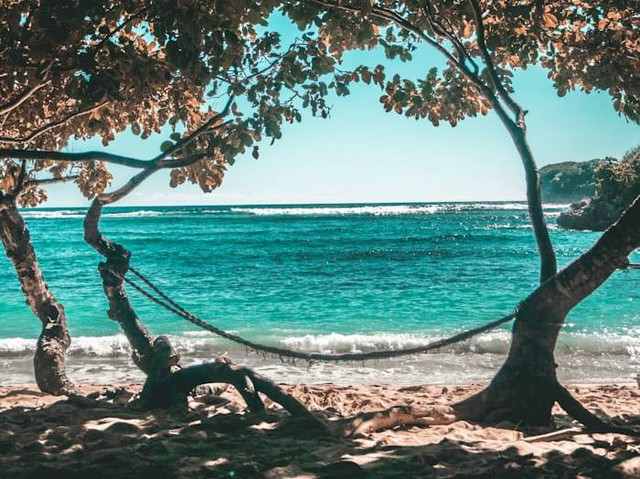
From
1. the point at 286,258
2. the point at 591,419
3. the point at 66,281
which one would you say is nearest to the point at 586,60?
the point at 591,419

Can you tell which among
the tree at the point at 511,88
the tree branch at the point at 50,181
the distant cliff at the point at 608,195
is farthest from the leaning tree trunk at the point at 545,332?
the distant cliff at the point at 608,195

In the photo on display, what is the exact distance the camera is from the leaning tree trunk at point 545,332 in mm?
4680

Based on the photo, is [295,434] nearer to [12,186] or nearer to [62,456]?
[62,456]

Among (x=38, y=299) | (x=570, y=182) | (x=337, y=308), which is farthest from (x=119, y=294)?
(x=570, y=182)

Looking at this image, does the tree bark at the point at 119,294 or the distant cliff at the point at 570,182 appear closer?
the tree bark at the point at 119,294

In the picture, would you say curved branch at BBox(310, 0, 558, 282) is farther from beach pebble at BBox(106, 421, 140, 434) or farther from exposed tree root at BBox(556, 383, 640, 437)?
beach pebble at BBox(106, 421, 140, 434)

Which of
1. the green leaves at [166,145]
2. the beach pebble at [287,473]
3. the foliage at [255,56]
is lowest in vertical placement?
the beach pebble at [287,473]

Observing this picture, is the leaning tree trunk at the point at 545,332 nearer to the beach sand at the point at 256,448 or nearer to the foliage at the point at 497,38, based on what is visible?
the beach sand at the point at 256,448

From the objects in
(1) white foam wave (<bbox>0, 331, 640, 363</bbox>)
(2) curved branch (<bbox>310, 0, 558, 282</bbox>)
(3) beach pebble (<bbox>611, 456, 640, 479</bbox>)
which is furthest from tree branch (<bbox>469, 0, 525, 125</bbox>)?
(1) white foam wave (<bbox>0, 331, 640, 363</bbox>)

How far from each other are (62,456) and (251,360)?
23.6 ft

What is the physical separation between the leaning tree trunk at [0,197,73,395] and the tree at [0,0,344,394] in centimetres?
1

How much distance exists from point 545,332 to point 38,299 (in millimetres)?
5997

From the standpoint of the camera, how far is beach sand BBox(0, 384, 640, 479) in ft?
11.0

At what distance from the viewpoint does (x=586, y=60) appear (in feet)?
20.6
